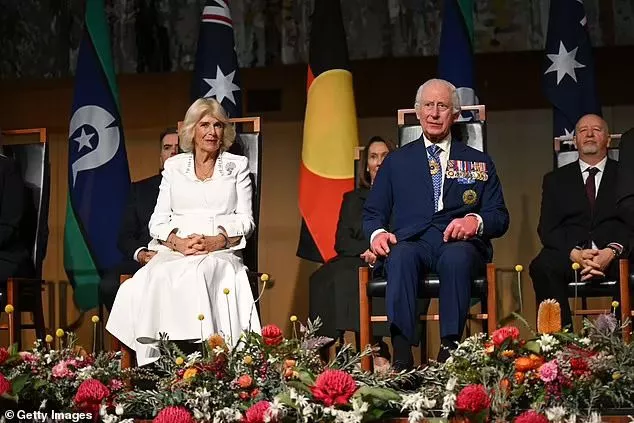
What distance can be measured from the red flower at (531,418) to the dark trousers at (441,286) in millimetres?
1081

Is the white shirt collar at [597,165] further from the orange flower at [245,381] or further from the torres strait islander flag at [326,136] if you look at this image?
the orange flower at [245,381]

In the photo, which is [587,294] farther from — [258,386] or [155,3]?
[155,3]

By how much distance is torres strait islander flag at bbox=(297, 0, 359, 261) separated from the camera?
5.70m

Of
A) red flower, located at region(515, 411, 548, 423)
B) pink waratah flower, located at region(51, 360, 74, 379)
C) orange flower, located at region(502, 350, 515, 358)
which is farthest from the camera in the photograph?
pink waratah flower, located at region(51, 360, 74, 379)

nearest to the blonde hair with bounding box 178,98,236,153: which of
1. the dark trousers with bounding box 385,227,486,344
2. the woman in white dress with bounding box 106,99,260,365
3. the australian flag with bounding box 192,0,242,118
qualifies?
the woman in white dress with bounding box 106,99,260,365

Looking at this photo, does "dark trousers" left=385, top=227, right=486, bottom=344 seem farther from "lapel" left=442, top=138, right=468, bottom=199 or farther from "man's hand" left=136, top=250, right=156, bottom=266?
"man's hand" left=136, top=250, right=156, bottom=266

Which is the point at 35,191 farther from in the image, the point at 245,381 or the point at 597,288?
the point at 597,288

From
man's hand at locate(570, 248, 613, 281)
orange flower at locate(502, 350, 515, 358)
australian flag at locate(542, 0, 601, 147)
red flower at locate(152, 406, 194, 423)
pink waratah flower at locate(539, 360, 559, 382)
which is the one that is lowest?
red flower at locate(152, 406, 194, 423)

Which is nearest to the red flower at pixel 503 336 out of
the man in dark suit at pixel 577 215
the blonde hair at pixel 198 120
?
the man in dark suit at pixel 577 215

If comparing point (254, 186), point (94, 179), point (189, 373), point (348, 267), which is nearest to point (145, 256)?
point (254, 186)

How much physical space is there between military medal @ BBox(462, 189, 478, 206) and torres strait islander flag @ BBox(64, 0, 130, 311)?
2399 millimetres

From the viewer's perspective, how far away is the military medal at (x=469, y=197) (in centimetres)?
398

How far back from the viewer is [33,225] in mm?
4664

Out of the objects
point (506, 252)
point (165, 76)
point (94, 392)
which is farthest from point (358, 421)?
point (165, 76)
